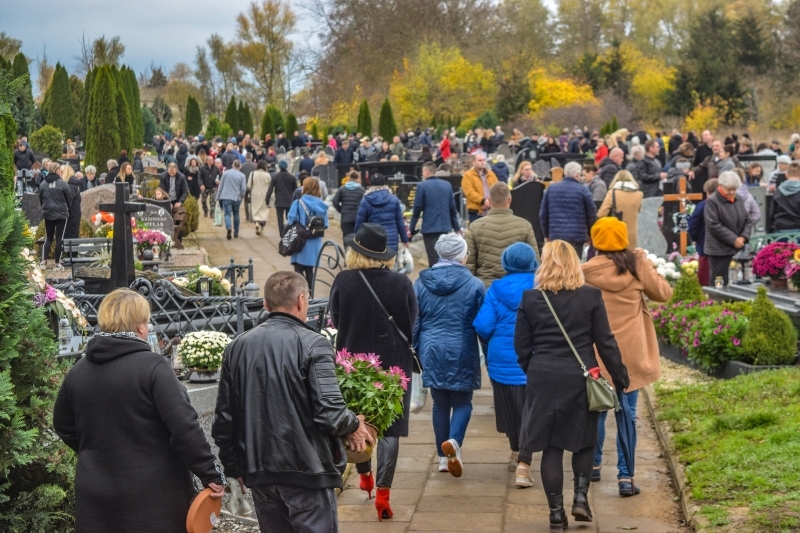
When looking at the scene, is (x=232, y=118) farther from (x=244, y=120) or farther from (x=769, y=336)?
(x=769, y=336)

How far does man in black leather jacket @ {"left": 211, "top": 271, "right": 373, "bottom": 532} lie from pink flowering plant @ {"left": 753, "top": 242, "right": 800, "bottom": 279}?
799 centimetres

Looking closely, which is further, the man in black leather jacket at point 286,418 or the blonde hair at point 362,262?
the blonde hair at point 362,262

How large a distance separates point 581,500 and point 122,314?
3118mm

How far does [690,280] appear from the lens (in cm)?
1149

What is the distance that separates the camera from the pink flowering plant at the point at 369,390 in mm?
5234

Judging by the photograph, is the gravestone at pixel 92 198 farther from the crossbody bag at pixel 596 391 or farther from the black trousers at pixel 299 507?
the black trousers at pixel 299 507

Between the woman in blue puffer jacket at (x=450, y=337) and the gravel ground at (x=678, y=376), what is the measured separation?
3339 millimetres

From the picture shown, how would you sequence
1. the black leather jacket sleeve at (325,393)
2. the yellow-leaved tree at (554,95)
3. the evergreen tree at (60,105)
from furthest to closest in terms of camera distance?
1. the yellow-leaved tree at (554,95)
2. the evergreen tree at (60,105)
3. the black leather jacket sleeve at (325,393)

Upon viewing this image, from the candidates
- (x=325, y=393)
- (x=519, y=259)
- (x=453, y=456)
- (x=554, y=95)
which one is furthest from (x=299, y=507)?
(x=554, y=95)

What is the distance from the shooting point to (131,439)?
4.23 meters

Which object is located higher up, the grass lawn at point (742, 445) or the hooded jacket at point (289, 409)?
the hooded jacket at point (289, 409)

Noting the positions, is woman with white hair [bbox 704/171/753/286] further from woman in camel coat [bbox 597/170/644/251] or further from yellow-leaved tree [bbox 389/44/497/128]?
yellow-leaved tree [bbox 389/44/497/128]

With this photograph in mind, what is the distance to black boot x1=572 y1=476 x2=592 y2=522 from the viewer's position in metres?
6.20

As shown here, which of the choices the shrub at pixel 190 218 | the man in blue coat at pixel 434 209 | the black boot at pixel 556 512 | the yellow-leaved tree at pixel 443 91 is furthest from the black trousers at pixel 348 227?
the yellow-leaved tree at pixel 443 91
